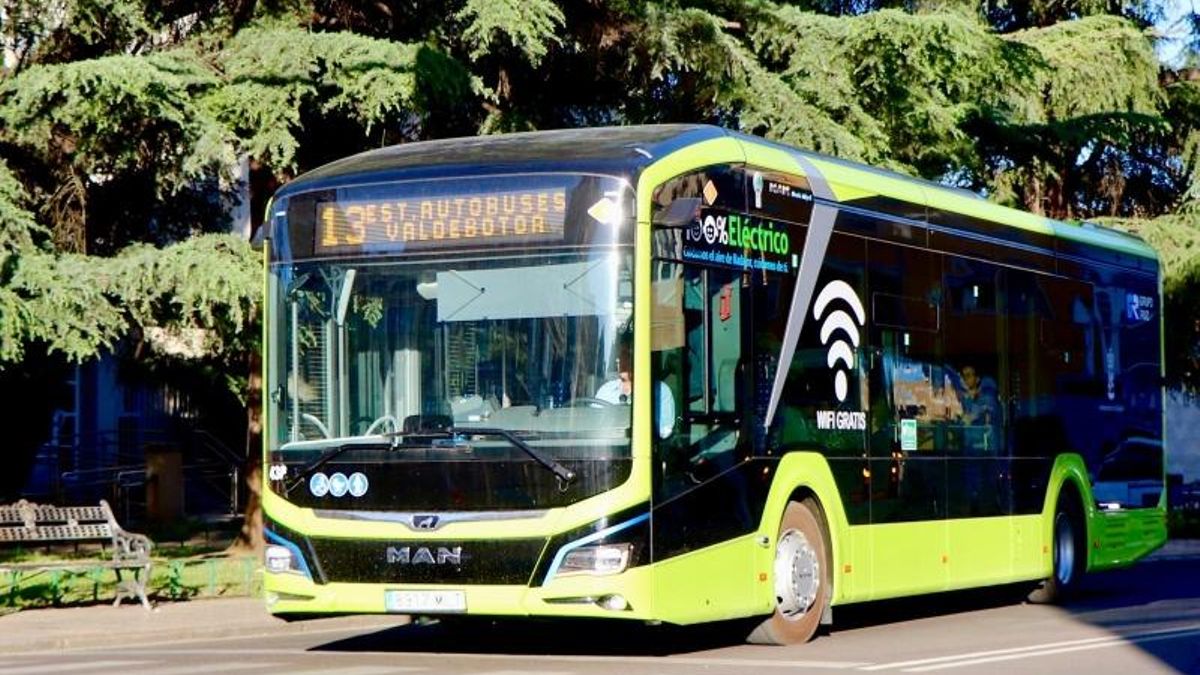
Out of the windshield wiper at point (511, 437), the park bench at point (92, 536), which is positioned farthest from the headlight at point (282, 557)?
the park bench at point (92, 536)

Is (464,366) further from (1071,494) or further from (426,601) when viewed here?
(1071,494)

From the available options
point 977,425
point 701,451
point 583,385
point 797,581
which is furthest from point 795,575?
point 977,425

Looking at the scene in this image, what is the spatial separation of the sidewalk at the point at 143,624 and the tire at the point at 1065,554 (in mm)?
5930

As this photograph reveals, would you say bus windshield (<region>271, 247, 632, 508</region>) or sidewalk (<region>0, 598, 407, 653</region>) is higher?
bus windshield (<region>271, 247, 632, 508</region>)

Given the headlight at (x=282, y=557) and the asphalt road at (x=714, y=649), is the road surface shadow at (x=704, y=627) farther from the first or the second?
the headlight at (x=282, y=557)

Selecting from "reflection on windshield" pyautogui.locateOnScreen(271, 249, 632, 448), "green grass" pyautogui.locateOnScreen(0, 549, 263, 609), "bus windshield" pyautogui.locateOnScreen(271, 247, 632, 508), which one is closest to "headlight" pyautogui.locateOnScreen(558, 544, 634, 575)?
"bus windshield" pyautogui.locateOnScreen(271, 247, 632, 508)

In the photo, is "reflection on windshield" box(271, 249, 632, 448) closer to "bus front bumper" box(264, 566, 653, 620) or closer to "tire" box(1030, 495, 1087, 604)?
"bus front bumper" box(264, 566, 653, 620)

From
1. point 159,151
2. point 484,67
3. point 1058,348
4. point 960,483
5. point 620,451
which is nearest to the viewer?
point 620,451

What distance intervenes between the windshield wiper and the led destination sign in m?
A: 1.18

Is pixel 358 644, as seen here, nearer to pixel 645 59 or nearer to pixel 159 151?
pixel 159 151

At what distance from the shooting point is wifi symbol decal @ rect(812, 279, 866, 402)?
15.2 metres

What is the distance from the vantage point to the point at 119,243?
934 inches

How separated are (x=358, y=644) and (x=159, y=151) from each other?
7933mm

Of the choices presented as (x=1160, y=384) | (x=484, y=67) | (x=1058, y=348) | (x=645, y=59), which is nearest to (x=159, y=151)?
(x=484, y=67)
